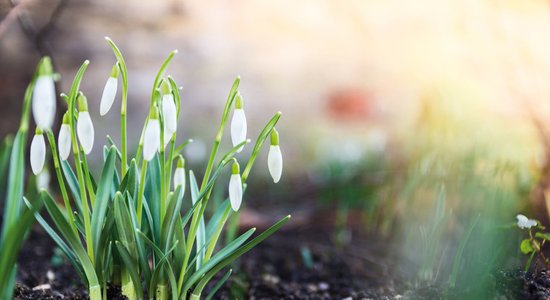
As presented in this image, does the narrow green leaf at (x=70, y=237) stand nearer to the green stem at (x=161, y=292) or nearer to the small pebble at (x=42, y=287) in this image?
the green stem at (x=161, y=292)

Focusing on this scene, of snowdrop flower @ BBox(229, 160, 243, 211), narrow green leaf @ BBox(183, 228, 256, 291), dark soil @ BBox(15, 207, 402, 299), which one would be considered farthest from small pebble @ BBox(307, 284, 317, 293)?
snowdrop flower @ BBox(229, 160, 243, 211)

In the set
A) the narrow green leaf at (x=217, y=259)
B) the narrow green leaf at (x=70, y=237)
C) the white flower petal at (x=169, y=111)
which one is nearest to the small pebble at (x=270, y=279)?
the narrow green leaf at (x=217, y=259)

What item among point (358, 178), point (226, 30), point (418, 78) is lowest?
point (358, 178)

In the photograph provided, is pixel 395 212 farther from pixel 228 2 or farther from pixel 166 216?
pixel 228 2

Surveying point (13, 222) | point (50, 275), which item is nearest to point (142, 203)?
point (13, 222)

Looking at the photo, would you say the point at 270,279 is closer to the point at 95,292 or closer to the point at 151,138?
the point at 95,292

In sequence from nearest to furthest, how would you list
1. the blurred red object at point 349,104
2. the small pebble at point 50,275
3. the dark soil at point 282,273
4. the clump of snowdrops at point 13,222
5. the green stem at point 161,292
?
1. the clump of snowdrops at point 13,222
2. the green stem at point 161,292
3. the dark soil at point 282,273
4. the small pebble at point 50,275
5. the blurred red object at point 349,104

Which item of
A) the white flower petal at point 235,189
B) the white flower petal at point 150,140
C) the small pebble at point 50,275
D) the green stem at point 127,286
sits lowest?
the small pebble at point 50,275

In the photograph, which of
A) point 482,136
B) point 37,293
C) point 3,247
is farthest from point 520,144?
point 3,247
